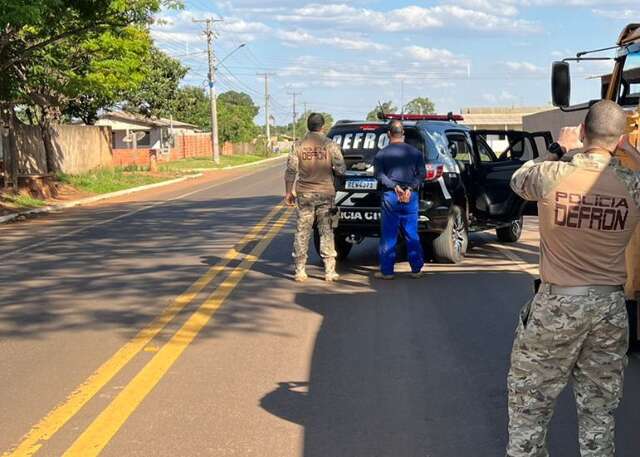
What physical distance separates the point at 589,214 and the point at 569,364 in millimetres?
661

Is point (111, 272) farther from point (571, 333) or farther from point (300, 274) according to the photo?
point (571, 333)

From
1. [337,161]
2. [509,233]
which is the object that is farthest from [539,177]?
[509,233]

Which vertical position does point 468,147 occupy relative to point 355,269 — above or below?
above

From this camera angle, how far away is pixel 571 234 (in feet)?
11.5

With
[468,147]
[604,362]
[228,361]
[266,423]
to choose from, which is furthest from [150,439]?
[468,147]

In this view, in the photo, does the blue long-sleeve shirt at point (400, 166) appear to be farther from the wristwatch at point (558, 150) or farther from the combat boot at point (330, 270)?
the wristwatch at point (558, 150)

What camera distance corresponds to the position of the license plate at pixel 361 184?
9.77 metres

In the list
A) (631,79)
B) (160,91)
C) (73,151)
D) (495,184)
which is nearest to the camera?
(631,79)

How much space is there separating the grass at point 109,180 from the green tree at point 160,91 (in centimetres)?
1953

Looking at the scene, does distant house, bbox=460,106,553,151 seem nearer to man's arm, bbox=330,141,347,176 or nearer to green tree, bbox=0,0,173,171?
green tree, bbox=0,0,173,171

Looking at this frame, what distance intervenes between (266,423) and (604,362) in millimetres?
2010

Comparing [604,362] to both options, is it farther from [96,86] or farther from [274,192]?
[96,86]

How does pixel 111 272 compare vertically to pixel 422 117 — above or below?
below

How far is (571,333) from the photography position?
3.48 metres
